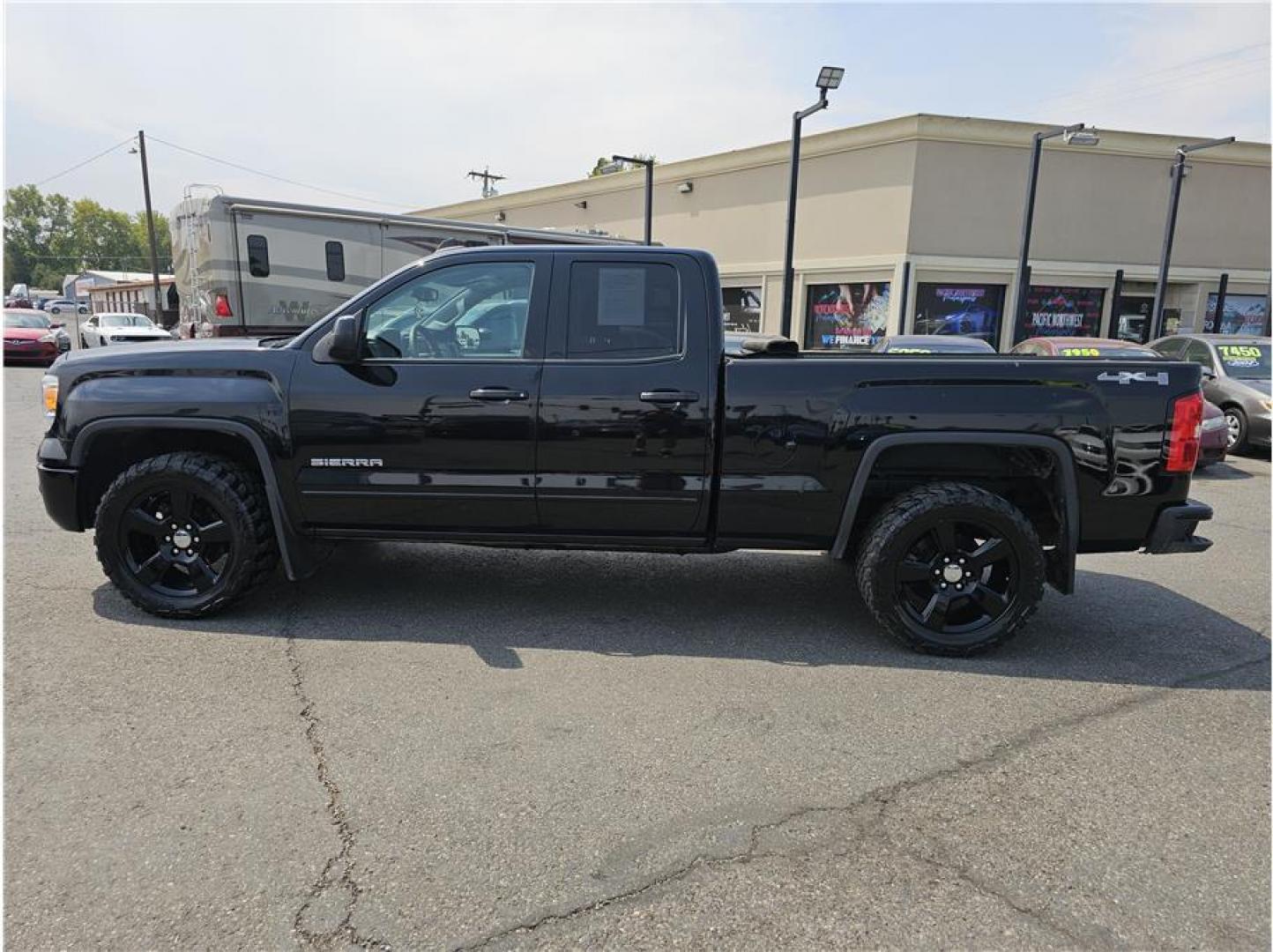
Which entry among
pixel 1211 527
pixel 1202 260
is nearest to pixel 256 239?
pixel 1211 527

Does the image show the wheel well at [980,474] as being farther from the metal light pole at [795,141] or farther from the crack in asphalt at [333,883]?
the metal light pole at [795,141]

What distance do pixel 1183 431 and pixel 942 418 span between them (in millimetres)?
1140

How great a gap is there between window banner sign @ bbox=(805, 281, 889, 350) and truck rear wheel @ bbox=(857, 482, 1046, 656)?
18985 mm

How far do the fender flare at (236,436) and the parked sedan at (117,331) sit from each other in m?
19.9

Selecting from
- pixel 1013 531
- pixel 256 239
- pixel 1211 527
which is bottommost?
pixel 1211 527

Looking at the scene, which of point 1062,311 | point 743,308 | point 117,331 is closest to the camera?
point 117,331

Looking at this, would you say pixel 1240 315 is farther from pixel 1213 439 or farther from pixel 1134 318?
pixel 1213 439

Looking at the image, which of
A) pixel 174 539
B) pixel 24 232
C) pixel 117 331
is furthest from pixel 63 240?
pixel 174 539

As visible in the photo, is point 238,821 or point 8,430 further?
point 8,430

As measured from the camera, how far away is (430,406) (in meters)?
4.09

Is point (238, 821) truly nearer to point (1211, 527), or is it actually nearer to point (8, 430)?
point (1211, 527)

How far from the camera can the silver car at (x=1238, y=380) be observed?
411 inches

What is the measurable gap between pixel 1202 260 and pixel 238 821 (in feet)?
92.5

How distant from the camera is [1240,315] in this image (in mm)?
24141
